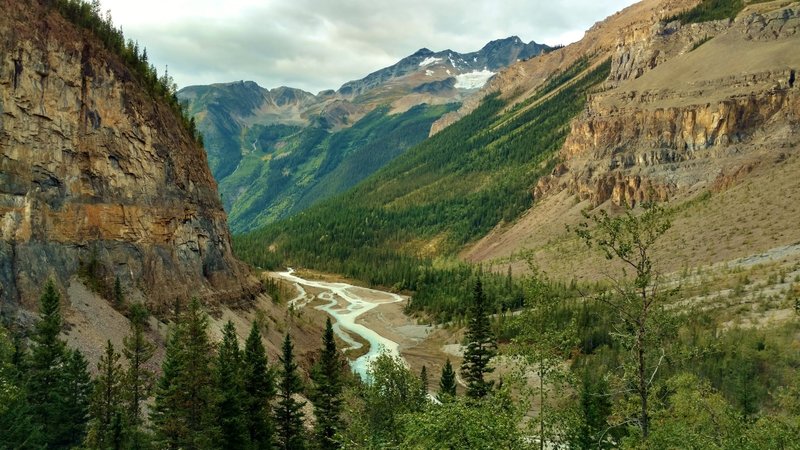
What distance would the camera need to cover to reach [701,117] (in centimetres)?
14738

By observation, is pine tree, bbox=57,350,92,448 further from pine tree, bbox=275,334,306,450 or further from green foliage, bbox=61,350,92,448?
pine tree, bbox=275,334,306,450

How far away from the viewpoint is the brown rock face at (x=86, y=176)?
46.5m

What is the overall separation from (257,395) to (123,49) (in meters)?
45.8

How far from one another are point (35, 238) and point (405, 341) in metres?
69.0

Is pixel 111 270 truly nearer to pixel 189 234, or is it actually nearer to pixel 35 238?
pixel 35 238

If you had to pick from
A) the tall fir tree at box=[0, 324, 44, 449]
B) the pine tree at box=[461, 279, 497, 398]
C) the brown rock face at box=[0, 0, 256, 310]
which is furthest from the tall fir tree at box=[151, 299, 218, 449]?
the pine tree at box=[461, 279, 497, 398]

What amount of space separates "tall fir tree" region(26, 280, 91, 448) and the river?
46.1 metres

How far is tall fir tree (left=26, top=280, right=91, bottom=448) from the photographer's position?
3319 cm

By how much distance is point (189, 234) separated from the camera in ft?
212

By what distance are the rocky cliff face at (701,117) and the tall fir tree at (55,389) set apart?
438 feet

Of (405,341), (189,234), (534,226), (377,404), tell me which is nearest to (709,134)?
(534,226)

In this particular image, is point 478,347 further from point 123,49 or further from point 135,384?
point 123,49

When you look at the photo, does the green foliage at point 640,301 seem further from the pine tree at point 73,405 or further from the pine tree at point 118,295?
the pine tree at point 118,295

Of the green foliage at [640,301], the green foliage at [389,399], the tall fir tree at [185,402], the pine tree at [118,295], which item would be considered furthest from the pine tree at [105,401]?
the green foliage at [640,301]
